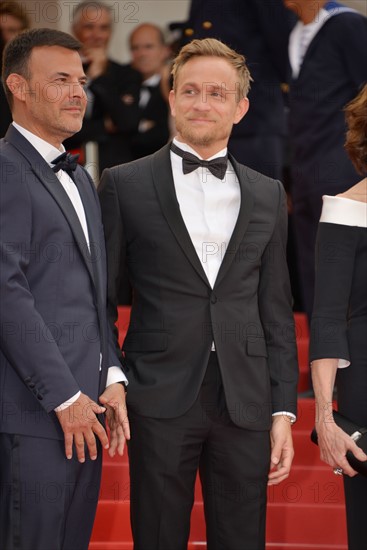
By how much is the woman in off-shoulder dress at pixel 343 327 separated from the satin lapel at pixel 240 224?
0.22 metres

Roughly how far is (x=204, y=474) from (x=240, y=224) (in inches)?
28.8

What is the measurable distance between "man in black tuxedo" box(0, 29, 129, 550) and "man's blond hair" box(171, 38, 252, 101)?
13.6 inches

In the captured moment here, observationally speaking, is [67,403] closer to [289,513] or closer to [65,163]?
[65,163]

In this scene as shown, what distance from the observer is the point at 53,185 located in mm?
2553

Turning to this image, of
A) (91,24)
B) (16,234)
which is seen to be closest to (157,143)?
(91,24)

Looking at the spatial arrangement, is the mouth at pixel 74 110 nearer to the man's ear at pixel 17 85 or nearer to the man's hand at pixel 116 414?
the man's ear at pixel 17 85

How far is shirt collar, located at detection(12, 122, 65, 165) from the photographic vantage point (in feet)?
8.55

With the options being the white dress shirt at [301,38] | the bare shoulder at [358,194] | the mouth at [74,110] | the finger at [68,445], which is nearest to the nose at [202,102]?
the mouth at [74,110]

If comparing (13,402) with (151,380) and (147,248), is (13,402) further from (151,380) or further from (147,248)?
(147,248)

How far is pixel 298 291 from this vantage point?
6344 mm

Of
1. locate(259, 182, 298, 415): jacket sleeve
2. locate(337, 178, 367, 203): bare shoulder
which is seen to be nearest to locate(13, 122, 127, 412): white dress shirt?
locate(259, 182, 298, 415): jacket sleeve

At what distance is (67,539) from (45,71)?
127 cm

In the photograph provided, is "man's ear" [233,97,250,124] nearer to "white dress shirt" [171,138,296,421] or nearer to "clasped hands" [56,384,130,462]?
→ "white dress shirt" [171,138,296,421]

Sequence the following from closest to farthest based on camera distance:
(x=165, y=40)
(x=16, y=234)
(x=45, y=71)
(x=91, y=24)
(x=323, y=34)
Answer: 1. (x=16, y=234)
2. (x=45, y=71)
3. (x=323, y=34)
4. (x=91, y=24)
5. (x=165, y=40)
